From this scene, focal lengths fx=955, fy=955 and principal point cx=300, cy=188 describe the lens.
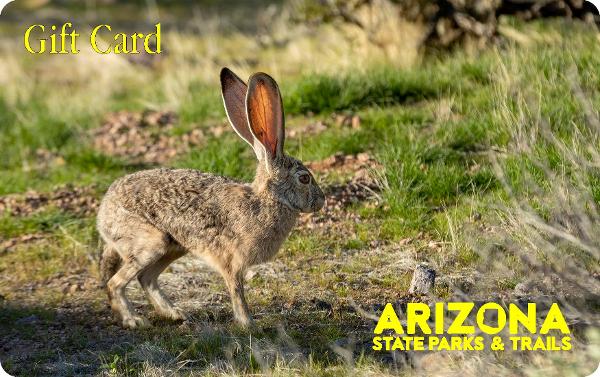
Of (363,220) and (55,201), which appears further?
(55,201)

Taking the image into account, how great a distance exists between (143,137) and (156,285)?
322 centimetres

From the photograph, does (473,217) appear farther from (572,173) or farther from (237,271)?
(237,271)

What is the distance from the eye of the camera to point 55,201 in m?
8.04

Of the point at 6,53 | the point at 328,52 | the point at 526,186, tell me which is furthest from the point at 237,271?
the point at 6,53

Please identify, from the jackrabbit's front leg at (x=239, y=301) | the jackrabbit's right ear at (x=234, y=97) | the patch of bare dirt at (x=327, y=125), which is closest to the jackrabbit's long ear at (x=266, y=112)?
the jackrabbit's right ear at (x=234, y=97)

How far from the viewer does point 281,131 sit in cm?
581

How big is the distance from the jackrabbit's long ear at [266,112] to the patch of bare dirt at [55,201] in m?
2.52

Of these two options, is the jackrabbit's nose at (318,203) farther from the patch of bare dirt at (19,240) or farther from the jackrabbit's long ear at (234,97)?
the patch of bare dirt at (19,240)

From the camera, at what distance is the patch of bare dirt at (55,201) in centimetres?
791

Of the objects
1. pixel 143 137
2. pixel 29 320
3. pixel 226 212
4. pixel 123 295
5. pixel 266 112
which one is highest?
pixel 266 112

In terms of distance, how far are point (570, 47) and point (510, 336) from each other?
460cm

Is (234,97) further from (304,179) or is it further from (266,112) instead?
(304,179)

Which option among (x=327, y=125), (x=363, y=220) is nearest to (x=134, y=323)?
(x=363, y=220)

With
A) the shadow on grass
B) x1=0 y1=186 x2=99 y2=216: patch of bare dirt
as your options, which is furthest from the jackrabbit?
x1=0 y1=186 x2=99 y2=216: patch of bare dirt
